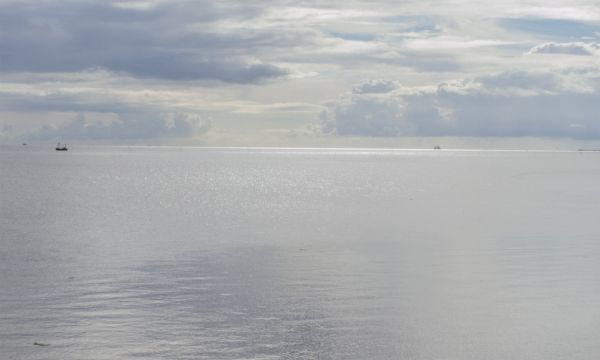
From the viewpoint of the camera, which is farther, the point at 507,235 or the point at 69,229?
the point at 69,229

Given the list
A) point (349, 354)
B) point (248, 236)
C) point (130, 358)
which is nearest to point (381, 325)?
point (349, 354)

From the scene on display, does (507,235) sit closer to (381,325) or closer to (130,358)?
(381,325)

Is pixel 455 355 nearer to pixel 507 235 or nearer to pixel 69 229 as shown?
pixel 507 235

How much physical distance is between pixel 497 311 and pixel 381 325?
521cm

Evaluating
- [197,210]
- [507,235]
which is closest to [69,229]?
[197,210]

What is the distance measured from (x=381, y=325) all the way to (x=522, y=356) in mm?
5338

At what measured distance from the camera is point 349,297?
31.6 meters

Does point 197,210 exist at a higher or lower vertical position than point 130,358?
lower

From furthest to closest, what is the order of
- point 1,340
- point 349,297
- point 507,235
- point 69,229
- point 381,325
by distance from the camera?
1. point 69,229
2. point 507,235
3. point 349,297
4. point 381,325
5. point 1,340

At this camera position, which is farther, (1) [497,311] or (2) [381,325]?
(1) [497,311]

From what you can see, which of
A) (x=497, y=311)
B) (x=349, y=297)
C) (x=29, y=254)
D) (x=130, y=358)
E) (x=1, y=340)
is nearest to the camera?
(x=130, y=358)

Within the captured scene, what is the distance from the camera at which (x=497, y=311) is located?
28938 millimetres

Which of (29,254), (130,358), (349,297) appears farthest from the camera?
(29,254)

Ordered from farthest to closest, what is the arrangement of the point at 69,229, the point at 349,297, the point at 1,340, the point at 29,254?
the point at 69,229 < the point at 29,254 < the point at 349,297 < the point at 1,340
